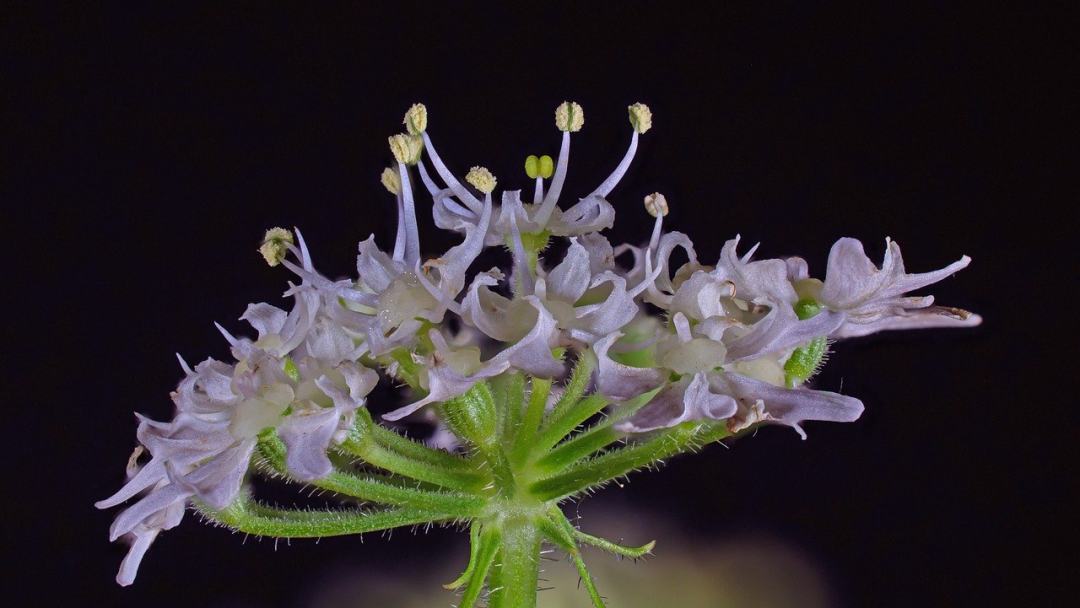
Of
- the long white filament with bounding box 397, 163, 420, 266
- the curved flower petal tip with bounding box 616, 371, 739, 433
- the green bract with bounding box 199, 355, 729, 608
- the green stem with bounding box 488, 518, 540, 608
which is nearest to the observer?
the curved flower petal tip with bounding box 616, 371, 739, 433

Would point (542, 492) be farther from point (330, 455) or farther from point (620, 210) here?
point (620, 210)

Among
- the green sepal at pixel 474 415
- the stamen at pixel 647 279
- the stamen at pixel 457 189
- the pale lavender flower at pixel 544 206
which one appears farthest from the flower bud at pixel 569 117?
the green sepal at pixel 474 415

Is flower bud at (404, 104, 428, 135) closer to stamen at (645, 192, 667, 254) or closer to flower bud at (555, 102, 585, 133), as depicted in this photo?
flower bud at (555, 102, 585, 133)

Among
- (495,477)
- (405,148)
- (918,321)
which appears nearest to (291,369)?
(495,477)

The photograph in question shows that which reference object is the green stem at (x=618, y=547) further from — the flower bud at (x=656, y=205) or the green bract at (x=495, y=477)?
the flower bud at (x=656, y=205)

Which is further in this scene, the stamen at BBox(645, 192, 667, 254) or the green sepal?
the stamen at BBox(645, 192, 667, 254)

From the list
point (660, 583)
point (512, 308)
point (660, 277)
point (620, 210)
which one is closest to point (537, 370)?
point (512, 308)

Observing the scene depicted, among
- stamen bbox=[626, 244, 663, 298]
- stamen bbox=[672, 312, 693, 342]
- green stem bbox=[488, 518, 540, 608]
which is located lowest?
green stem bbox=[488, 518, 540, 608]

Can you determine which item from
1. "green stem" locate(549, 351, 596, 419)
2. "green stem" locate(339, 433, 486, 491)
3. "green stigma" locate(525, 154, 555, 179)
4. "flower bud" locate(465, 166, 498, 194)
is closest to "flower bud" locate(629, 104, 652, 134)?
"green stigma" locate(525, 154, 555, 179)
